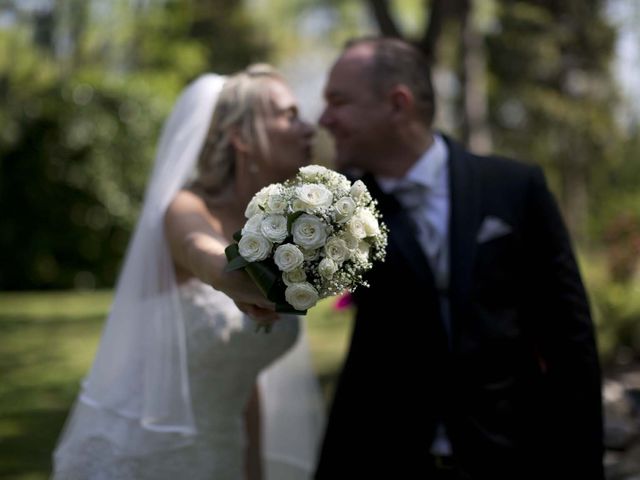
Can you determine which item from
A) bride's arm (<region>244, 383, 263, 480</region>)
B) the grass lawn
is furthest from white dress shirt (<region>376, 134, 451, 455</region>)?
the grass lawn

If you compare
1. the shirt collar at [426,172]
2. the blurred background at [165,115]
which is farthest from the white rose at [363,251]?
the blurred background at [165,115]

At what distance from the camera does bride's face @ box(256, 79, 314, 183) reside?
149 inches

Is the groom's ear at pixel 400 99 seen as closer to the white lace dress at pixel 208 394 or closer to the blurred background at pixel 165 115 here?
the blurred background at pixel 165 115

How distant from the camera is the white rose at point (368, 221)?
8.86 feet

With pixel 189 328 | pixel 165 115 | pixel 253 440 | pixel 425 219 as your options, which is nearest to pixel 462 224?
pixel 425 219

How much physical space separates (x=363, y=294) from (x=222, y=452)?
3.29 ft

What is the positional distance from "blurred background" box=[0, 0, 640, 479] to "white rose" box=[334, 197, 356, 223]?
1.73 metres

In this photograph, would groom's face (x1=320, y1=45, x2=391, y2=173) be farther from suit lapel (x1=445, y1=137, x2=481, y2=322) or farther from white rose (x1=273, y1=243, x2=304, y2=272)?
white rose (x1=273, y1=243, x2=304, y2=272)

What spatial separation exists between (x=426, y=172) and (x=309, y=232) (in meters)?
1.11

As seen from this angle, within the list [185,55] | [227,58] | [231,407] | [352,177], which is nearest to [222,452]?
[231,407]

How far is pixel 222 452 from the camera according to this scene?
3.88 meters

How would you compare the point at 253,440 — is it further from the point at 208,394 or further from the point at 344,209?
the point at 344,209

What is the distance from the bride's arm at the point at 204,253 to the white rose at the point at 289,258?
0.84 ft

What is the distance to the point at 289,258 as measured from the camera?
8.43 ft
